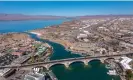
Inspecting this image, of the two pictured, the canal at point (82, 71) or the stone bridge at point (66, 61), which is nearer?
the canal at point (82, 71)

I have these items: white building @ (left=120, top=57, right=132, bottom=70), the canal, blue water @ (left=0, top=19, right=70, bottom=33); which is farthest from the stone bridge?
blue water @ (left=0, top=19, right=70, bottom=33)

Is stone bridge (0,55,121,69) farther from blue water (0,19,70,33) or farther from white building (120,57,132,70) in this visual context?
blue water (0,19,70,33)

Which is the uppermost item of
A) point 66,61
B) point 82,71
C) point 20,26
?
point 66,61

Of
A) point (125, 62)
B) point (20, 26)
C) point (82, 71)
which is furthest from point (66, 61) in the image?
point (20, 26)

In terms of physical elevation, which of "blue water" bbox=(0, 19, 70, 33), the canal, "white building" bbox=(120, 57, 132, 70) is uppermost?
"white building" bbox=(120, 57, 132, 70)

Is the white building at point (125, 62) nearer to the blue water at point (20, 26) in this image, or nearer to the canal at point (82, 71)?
the canal at point (82, 71)

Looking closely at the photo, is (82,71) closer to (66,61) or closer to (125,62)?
(66,61)

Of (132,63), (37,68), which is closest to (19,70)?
(37,68)

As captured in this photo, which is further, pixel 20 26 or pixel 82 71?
pixel 20 26

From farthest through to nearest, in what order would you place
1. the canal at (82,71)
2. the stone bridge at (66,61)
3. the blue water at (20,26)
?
the blue water at (20,26) < the stone bridge at (66,61) < the canal at (82,71)

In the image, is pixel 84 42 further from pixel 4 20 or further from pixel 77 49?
pixel 4 20

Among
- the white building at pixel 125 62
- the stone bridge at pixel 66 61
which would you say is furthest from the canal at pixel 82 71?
the white building at pixel 125 62
